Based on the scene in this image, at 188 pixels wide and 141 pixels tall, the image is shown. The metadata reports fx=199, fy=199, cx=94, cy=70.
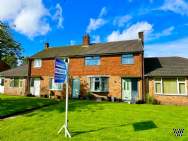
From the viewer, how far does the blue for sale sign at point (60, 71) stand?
930 centimetres

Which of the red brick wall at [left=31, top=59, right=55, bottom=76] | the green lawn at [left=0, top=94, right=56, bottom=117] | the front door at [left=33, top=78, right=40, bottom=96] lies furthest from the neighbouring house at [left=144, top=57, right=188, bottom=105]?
the front door at [left=33, top=78, right=40, bottom=96]

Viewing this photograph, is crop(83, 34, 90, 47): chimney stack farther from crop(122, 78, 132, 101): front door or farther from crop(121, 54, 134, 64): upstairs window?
crop(122, 78, 132, 101): front door

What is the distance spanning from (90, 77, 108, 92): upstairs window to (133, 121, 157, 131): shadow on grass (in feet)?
44.6

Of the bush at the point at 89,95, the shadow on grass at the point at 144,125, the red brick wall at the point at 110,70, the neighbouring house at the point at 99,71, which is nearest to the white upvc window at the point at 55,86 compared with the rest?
the neighbouring house at the point at 99,71

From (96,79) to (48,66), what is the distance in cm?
854

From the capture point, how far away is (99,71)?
1045 inches

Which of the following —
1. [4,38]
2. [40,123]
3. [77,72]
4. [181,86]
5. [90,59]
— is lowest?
[40,123]

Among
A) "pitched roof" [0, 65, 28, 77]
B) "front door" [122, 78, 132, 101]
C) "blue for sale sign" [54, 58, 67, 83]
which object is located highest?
"pitched roof" [0, 65, 28, 77]

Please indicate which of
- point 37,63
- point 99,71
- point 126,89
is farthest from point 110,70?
point 37,63

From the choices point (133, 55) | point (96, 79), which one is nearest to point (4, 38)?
point (96, 79)

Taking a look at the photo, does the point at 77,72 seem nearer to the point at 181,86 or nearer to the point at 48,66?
the point at 48,66

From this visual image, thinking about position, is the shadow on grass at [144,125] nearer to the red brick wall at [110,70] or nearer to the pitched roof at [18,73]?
the red brick wall at [110,70]

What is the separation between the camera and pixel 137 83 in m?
24.1

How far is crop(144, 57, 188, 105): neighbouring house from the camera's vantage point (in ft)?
71.1
